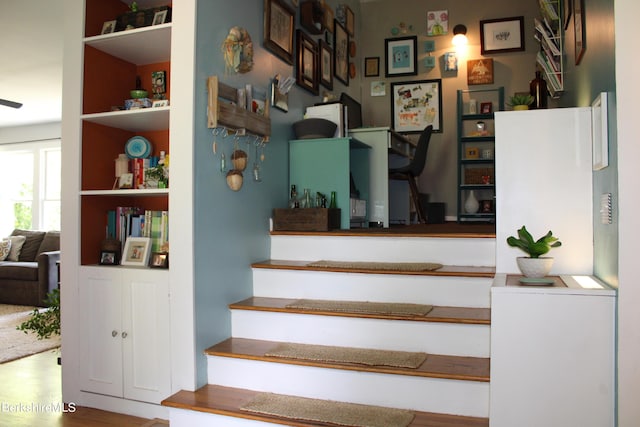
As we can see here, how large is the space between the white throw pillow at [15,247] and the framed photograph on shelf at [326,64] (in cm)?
528

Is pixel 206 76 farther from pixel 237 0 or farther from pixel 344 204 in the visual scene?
pixel 344 204

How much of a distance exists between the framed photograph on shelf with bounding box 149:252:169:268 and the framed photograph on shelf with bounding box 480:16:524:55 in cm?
439

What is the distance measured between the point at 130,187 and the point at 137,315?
0.74 metres

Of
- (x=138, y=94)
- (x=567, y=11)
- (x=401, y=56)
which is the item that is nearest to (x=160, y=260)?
(x=138, y=94)

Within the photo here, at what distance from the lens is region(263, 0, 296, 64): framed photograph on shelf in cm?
339

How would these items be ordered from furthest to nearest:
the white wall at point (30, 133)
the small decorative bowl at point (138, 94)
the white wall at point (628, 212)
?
the white wall at point (30, 133)
the small decorative bowl at point (138, 94)
the white wall at point (628, 212)

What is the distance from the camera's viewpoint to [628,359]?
6.07 ft

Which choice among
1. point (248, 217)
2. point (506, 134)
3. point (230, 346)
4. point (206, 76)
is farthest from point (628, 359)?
point (206, 76)

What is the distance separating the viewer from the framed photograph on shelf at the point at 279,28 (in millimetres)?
3387

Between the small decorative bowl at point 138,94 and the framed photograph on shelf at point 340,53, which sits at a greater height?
the framed photograph on shelf at point 340,53

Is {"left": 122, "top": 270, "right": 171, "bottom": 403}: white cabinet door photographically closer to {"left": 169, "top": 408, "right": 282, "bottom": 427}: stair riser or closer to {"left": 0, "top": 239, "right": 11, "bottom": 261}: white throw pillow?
{"left": 169, "top": 408, "right": 282, "bottom": 427}: stair riser

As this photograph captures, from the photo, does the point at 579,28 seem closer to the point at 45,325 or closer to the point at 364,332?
the point at 364,332

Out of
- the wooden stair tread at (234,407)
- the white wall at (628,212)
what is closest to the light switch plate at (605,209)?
the white wall at (628,212)

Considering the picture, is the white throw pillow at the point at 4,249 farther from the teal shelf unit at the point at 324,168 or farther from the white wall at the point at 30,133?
the teal shelf unit at the point at 324,168
